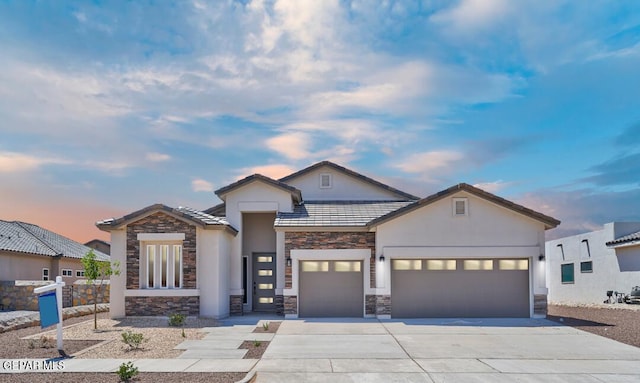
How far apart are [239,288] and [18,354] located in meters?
9.37

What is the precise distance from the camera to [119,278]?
63.0 ft

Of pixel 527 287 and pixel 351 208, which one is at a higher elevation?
pixel 351 208

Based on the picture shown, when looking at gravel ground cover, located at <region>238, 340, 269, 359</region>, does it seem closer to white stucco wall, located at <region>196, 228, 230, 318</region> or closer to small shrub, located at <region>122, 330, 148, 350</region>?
small shrub, located at <region>122, 330, 148, 350</region>

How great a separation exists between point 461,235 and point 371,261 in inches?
130

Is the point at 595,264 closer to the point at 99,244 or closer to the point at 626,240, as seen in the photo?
the point at 626,240

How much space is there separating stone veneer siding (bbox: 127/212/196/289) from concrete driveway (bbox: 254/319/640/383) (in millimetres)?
4259

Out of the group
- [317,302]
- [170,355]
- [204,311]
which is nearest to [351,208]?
[317,302]

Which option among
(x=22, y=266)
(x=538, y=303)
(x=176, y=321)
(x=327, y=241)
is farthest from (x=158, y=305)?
(x=538, y=303)

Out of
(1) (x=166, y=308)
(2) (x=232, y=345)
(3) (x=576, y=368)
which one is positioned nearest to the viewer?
(3) (x=576, y=368)

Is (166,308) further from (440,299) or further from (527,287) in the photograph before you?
(527,287)

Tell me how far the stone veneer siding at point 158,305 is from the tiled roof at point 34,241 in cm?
1020

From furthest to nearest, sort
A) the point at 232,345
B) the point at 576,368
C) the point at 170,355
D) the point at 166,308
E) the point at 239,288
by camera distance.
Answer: the point at 239,288 < the point at 166,308 < the point at 232,345 < the point at 170,355 < the point at 576,368

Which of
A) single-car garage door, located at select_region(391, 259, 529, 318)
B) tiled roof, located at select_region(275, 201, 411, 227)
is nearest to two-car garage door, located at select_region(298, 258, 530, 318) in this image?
single-car garage door, located at select_region(391, 259, 529, 318)

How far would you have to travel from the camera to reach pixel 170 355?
40.4ft
